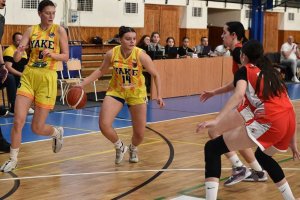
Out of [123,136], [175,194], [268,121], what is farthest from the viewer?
[123,136]

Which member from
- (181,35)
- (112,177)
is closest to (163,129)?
(112,177)

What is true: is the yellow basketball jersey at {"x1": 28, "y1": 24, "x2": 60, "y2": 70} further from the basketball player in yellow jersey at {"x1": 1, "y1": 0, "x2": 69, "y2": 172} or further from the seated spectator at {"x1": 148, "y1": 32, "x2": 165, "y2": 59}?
the seated spectator at {"x1": 148, "y1": 32, "x2": 165, "y2": 59}

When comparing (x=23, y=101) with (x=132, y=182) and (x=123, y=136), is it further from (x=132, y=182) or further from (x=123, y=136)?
(x=123, y=136)

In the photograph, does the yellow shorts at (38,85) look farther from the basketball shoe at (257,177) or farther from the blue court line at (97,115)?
the basketball shoe at (257,177)

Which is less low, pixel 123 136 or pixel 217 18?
pixel 217 18

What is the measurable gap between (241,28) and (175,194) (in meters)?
1.73

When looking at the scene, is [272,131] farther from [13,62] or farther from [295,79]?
[295,79]

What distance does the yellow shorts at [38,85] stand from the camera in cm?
656

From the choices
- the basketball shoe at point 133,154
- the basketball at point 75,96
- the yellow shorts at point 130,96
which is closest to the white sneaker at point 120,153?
the basketball shoe at point 133,154

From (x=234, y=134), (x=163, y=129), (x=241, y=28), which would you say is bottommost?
(x=163, y=129)

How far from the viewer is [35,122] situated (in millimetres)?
6672

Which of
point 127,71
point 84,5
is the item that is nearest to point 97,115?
point 127,71

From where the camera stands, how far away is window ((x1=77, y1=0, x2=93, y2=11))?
18125 mm

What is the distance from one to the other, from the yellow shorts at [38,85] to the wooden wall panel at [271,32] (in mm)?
21898
